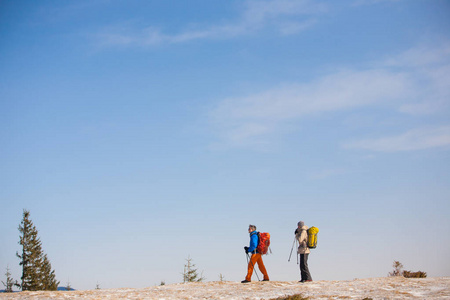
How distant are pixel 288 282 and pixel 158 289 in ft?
20.6

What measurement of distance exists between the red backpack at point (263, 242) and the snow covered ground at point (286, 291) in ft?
5.31

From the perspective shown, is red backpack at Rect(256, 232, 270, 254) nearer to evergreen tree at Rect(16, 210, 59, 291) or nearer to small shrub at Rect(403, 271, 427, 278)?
small shrub at Rect(403, 271, 427, 278)

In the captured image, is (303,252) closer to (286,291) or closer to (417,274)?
(286,291)

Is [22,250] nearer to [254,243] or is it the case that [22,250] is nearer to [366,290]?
[254,243]

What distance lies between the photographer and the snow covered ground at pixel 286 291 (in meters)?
16.6

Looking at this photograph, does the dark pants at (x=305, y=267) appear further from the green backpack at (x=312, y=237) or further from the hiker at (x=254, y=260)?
the hiker at (x=254, y=260)

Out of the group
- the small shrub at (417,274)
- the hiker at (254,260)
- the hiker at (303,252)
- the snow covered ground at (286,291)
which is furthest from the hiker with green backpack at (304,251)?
the small shrub at (417,274)

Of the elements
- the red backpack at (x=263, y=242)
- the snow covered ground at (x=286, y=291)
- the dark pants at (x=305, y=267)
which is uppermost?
the red backpack at (x=263, y=242)

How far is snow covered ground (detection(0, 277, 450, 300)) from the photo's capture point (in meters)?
16.6

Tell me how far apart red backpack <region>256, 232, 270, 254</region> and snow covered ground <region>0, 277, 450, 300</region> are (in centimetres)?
162

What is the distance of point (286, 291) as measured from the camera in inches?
709

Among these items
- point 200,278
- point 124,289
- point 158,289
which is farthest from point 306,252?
point 200,278

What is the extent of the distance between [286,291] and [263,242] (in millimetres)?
3900

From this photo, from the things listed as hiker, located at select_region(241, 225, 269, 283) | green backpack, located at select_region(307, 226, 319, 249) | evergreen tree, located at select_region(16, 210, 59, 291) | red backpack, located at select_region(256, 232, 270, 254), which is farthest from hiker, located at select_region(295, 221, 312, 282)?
evergreen tree, located at select_region(16, 210, 59, 291)
